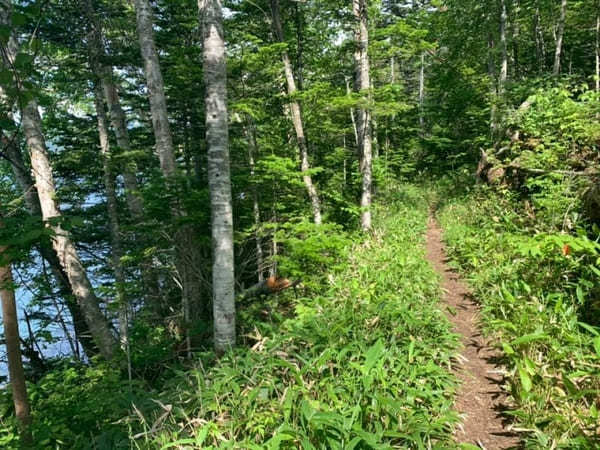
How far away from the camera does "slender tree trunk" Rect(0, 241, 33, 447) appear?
3.09 meters

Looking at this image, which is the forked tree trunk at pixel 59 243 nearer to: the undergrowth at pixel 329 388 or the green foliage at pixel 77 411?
the green foliage at pixel 77 411

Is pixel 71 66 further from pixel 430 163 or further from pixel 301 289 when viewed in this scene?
pixel 430 163

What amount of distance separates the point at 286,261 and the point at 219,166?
9.06ft

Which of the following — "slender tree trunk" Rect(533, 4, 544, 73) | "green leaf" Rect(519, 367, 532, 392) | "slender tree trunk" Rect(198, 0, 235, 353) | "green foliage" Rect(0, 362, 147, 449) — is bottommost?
"green foliage" Rect(0, 362, 147, 449)

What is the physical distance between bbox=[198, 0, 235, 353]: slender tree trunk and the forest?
30 millimetres

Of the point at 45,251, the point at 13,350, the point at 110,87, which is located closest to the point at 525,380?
the point at 13,350

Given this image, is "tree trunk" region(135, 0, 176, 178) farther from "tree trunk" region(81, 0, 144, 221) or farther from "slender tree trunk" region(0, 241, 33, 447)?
"slender tree trunk" region(0, 241, 33, 447)

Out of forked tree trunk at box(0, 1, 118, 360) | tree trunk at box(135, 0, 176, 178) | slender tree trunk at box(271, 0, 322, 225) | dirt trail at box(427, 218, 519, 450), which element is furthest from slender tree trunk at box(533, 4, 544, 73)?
forked tree trunk at box(0, 1, 118, 360)

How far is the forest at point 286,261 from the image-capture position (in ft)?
9.95

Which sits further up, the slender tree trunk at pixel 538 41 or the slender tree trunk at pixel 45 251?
the slender tree trunk at pixel 538 41

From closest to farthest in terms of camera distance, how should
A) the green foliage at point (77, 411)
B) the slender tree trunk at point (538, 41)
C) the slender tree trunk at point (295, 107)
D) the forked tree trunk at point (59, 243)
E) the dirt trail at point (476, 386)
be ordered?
1. the dirt trail at point (476, 386)
2. the green foliage at point (77, 411)
3. the forked tree trunk at point (59, 243)
4. the slender tree trunk at point (295, 107)
5. the slender tree trunk at point (538, 41)

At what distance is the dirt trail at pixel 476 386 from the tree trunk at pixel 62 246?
7137mm

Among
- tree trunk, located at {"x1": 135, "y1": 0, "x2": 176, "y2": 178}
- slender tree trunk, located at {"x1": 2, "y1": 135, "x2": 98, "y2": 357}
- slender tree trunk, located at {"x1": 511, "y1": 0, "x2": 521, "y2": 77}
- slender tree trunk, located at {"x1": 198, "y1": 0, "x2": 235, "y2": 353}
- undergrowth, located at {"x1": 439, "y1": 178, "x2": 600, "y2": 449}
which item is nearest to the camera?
undergrowth, located at {"x1": 439, "y1": 178, "x2": 600, "y2": 449}

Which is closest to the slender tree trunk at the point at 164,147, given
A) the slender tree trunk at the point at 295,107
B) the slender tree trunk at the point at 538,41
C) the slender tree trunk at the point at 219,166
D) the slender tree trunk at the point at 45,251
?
the slender tree trunk at the point at 219,166
